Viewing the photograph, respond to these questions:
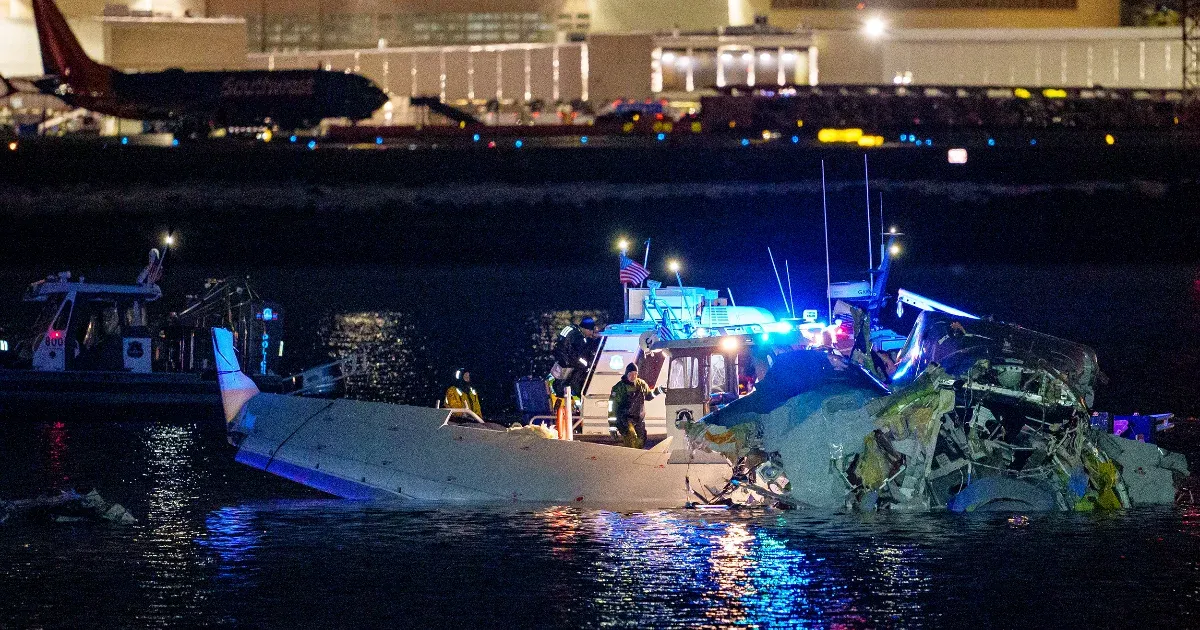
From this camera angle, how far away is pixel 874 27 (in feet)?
274

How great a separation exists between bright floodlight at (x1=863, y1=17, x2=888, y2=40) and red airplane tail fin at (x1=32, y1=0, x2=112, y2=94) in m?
37.2

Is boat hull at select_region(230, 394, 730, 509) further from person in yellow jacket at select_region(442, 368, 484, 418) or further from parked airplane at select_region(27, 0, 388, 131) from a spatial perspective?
parked airplane at select_region(27, 0, 388, 131)

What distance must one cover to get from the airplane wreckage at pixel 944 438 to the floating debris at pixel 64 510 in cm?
751

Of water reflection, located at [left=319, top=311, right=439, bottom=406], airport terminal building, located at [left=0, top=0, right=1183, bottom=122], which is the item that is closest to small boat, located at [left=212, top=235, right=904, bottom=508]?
water reflection, located at [left=319, top=311, right=439, bottom=406]

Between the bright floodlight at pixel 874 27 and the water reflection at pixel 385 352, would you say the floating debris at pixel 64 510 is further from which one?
the bright floodlight at pixel 874 27

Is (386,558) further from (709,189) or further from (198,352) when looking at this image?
(709,189)

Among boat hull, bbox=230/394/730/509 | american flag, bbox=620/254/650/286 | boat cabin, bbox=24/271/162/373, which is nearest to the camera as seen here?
boat hull, bbox=230/394/730/509

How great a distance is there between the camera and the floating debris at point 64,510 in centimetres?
2072

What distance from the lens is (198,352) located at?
33.9 m

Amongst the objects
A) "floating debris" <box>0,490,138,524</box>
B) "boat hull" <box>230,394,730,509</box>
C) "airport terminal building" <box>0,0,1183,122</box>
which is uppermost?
"airport terminal building" <box>0,0,1183,122</box>

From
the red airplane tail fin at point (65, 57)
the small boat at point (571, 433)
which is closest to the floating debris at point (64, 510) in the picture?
the small boat at point (571, 433)

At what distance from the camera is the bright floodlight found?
3278 inches

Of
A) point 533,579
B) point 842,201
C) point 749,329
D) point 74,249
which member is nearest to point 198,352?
point 749,329

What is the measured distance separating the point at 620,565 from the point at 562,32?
227 feet
